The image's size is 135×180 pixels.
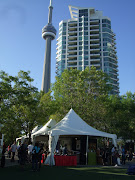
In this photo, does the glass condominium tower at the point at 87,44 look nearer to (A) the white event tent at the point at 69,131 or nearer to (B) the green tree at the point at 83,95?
(B) the green tree at the point at 83,95

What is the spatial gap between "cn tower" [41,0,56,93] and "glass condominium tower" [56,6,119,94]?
4.33 meters

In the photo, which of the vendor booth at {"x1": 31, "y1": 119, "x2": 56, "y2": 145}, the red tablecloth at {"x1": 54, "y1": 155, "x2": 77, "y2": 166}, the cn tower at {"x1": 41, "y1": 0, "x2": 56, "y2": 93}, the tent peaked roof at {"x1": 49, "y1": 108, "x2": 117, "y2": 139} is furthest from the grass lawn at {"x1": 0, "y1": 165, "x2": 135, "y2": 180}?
the cn tower at {"x1": 41, "y1": 0, "x2": 56, "y2": 93}

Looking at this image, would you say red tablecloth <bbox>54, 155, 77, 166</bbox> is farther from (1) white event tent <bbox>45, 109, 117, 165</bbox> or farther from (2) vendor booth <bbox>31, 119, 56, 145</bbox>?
(2) vendor booth <bbox>31, 119, 56, 145</bbox>

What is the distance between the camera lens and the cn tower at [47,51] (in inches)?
3366

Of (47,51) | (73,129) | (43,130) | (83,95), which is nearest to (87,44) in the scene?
(47,51)

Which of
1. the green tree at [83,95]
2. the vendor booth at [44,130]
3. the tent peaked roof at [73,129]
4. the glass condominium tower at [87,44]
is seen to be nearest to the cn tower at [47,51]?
the glass condominium tower at [87,44]

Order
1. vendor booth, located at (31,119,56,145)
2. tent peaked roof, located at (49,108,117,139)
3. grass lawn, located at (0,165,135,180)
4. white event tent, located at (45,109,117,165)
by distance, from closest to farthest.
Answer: grass lawn, located at (0,165,135,180), white event tent, located at (45,109,117,165), tent peaked roof, located at (49,108,117,139), vendor booth, located at (31,119,56,145)

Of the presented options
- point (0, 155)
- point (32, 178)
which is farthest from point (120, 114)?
point (32, 178)

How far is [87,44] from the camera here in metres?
83.1

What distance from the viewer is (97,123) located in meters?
27.1

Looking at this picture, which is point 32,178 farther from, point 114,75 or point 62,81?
point 114,75

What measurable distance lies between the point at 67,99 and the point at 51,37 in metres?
75.7

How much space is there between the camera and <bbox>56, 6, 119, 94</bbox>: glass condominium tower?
265 ft

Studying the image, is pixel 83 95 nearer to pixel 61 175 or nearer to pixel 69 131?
pixel 69 131
